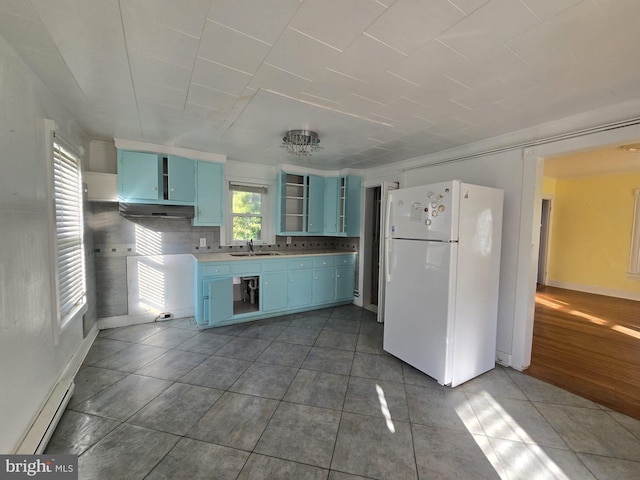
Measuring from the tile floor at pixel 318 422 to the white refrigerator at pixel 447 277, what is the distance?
0.23 meters

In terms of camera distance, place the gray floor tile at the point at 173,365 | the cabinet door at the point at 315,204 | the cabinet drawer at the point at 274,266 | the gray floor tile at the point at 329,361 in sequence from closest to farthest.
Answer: the gray floor tile at the point at 173,365, the gray floor tile at the point at 329,361, the cabinet drawer at the point at 274,266, the cabinet door at the point at 315,204

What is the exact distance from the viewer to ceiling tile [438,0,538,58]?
46.3 inches

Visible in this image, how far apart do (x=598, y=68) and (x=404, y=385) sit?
2.60 meters

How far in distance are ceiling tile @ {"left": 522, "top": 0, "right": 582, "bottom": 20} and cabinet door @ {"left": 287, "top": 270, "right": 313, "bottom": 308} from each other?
11.6 ft

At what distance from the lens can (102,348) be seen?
2.85 metres

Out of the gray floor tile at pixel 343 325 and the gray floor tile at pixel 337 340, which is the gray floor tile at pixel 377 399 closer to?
the gray floor tile at pixel 337 340

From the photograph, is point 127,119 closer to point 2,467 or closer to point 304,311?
point 2,467

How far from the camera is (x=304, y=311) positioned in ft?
13.8

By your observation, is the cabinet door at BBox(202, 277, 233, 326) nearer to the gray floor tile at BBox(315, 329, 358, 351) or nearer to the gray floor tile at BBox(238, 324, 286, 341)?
the gray floor tile at BBox(238, 324, 286, 341)

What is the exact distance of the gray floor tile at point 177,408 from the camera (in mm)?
1806

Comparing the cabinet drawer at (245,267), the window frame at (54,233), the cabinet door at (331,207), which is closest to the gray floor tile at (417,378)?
the cabinet drawer at (245,267)

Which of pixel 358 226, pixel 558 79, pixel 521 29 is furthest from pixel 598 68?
pixel 358 226

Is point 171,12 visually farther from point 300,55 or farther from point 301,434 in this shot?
point 301,434

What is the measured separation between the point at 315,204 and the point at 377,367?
2711 millimetres
